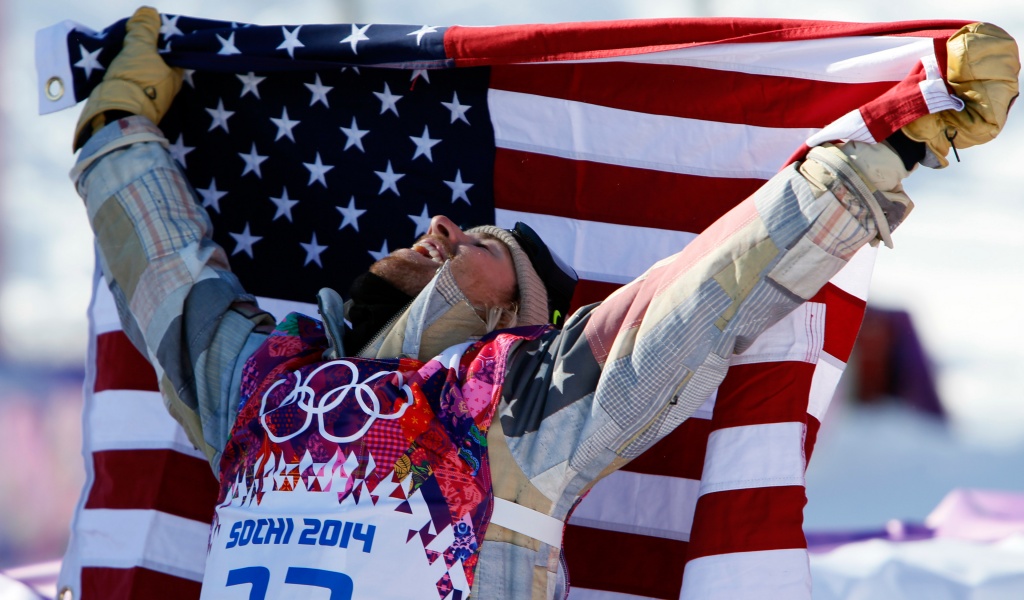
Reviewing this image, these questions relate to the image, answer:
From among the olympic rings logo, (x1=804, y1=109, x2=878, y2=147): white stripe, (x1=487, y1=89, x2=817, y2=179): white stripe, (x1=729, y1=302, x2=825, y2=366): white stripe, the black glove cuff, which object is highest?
(x1=487, y1=89, x2=817, y2=179): white stripe

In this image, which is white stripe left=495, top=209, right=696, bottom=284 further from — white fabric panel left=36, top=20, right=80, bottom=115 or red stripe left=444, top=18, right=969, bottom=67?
white fabric panel left=36, top=20, right=80, bottom=115

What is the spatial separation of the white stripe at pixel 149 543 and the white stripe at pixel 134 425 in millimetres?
176

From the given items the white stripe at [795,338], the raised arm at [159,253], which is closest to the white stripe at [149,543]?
the raised arm at [159,253]

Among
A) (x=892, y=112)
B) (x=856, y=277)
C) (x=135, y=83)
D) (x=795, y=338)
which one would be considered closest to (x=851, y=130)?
(x=892, y=112)

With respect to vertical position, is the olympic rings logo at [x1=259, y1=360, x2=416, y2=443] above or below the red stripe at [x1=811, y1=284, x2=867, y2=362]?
below

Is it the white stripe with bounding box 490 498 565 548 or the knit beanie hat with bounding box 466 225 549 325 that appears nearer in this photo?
the white stripe with bounding box 490 498 565 548

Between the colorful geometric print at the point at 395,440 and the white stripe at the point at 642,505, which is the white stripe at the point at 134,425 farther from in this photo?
the white stripe at the point at 642,505

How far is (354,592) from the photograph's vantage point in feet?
5.96

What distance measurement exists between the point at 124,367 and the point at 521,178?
46.3 inches

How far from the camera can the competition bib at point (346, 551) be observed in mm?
1823

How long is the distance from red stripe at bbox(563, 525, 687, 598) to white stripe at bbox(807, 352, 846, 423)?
46 centimetres

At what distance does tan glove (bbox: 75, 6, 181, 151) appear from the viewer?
2.64 meters

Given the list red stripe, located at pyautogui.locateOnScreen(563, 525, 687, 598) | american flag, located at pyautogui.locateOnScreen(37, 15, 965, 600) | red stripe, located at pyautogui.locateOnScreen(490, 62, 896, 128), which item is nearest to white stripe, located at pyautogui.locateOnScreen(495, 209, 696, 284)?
american flag, located at pyautogui.locateOnScreen(37, 15, 965, 600)

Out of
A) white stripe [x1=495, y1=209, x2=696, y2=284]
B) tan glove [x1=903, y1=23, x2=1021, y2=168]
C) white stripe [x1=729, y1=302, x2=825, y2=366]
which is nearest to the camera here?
tan glove [x1=903, y1=23, x2=1021, y2=168]
